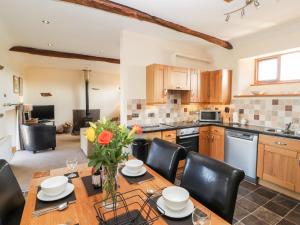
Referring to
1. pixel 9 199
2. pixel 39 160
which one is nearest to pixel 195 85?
pixel 9 199

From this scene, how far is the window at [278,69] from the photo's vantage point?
291 cm

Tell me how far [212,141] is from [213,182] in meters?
2.41

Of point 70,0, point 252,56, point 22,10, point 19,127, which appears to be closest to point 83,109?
point 19,127

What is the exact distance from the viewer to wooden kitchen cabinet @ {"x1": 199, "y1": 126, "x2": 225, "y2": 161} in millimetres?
3220

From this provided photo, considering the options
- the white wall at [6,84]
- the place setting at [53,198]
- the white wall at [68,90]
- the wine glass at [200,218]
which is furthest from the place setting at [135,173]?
the white wall at [68,90]

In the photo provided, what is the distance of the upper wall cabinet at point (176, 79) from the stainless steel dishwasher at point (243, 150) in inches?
47.5

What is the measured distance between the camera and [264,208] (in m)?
2.12

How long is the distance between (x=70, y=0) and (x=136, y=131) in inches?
75.6

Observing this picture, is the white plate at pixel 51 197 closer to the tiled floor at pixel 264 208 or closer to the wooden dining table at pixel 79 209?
the wooden dining table at pixel 79 209

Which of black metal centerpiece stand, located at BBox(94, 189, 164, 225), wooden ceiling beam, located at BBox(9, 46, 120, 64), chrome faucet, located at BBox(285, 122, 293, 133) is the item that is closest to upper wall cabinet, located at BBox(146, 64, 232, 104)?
chrome faucet, located at BBox(285, 122, 293, 133)

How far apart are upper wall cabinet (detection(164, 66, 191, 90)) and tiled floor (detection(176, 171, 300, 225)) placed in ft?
6.67

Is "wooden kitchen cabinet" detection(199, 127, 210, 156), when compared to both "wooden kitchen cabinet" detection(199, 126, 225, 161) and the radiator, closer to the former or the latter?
"wooden kitchen cabinet" detection(199, 126, 225, 161)

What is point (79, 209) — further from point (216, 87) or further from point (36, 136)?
point (36, 136)

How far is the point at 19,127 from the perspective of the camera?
449cm
